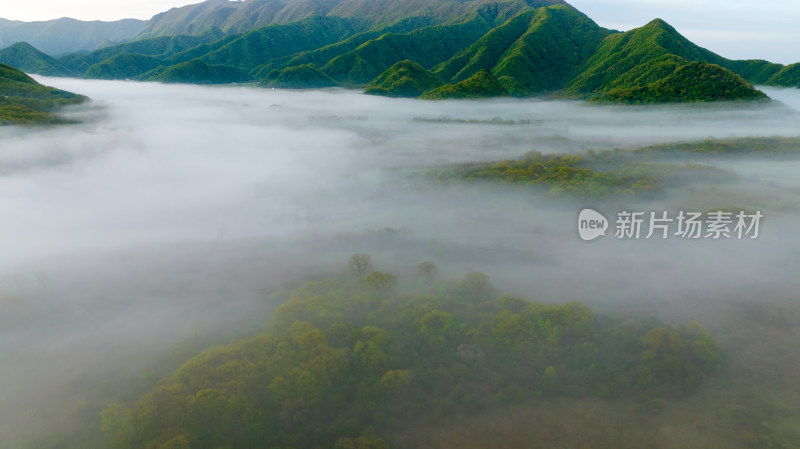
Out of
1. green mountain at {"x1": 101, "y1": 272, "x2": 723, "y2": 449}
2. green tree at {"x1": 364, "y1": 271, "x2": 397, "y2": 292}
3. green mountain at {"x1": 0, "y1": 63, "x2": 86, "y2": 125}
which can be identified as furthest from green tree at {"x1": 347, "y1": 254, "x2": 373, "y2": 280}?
green mountain at {"x1": 0, "y1": 63, "x2": 86, "y2": 125}

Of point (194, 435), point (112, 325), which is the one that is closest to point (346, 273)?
point (112, 325)

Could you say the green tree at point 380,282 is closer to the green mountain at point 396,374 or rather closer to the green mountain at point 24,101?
the green mountain at point 396,374

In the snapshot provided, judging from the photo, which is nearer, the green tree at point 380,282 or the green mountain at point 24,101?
the green tree at point 380,282

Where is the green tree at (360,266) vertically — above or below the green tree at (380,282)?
below

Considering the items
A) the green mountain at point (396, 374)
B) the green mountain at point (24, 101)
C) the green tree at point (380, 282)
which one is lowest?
the green mountain at point (396, 374)

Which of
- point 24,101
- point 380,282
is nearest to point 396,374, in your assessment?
point 380,282

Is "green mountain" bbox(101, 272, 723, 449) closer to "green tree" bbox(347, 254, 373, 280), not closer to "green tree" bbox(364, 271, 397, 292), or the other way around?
"green tree" bbox(364, 271, 397, 292)

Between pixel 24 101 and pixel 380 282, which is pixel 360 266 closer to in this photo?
pixel 380 282

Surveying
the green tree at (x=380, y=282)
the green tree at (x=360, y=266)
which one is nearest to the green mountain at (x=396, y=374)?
the green tree at (x=380, y=282)
